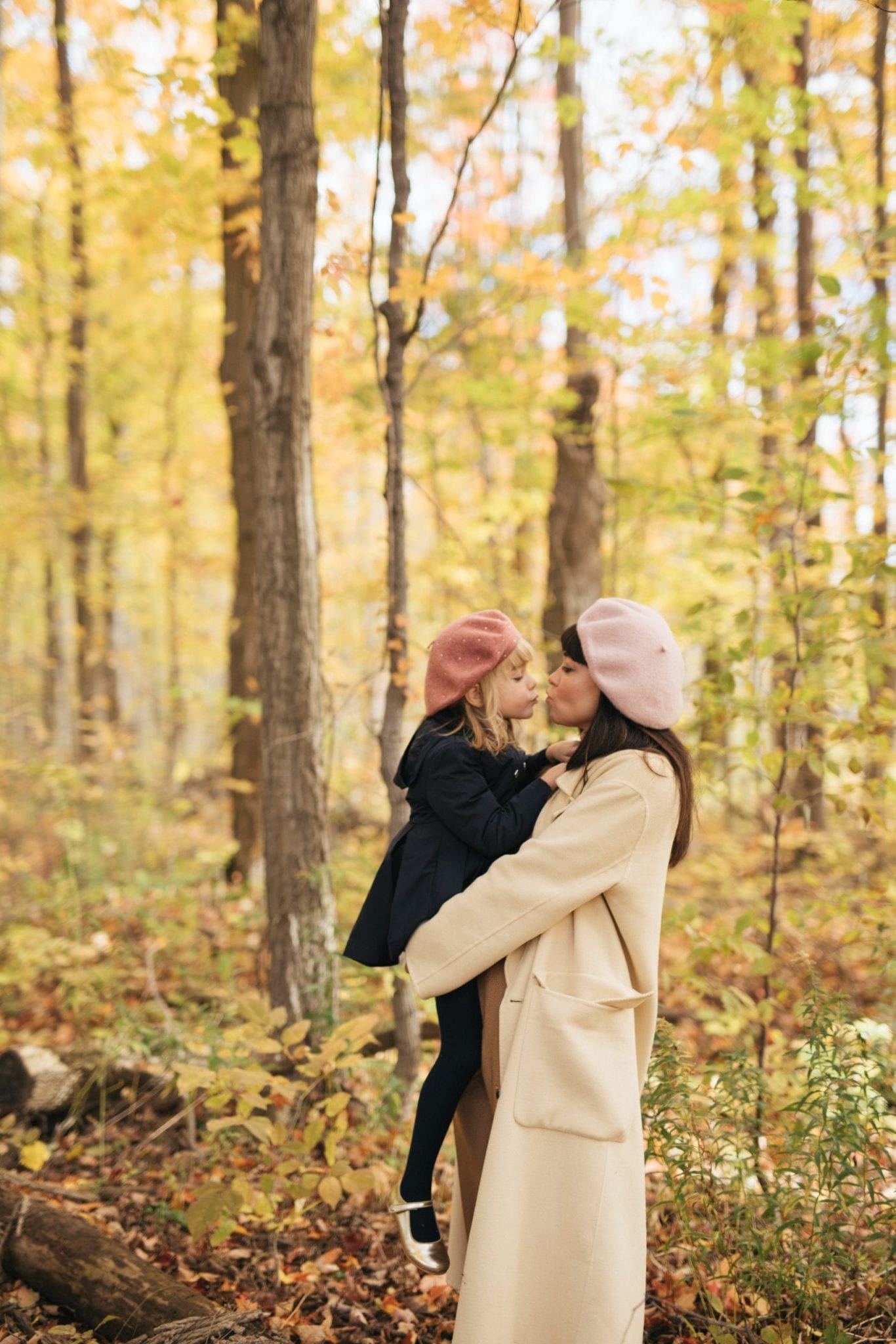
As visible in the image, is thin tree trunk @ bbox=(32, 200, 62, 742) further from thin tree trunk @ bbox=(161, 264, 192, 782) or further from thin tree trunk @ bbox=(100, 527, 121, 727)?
thin tree trunk @ bbox=(161, 264, 192, 782)

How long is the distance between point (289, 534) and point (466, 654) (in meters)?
1.74

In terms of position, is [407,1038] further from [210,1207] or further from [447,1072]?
[447,1072]

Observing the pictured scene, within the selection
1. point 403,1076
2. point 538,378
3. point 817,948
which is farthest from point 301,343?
point 817,948

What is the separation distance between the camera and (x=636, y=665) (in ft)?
7.92

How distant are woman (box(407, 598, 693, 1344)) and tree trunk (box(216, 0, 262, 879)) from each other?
4521 mm

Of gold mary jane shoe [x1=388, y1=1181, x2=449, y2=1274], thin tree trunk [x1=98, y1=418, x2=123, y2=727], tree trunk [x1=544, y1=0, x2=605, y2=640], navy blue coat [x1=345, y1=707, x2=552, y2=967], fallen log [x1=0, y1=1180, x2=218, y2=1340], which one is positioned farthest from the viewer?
thin tree trunk [x1=98, y1=418, x2=123, y2=727]

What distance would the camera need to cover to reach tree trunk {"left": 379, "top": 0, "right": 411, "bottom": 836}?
151 inches

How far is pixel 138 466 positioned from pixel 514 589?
785 cm

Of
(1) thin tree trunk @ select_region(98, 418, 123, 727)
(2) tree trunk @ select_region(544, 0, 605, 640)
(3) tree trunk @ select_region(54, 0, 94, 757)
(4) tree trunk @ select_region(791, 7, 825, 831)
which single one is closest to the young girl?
(4) tree trunk @ select_region(791, 7, 825, 831)

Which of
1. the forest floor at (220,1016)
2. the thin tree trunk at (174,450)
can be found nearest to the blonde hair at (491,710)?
the forest floor at (220,1016)

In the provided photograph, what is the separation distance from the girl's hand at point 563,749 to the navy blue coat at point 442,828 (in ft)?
0.12

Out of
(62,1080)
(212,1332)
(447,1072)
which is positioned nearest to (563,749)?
(447,1072)

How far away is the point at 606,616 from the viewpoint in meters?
2.48

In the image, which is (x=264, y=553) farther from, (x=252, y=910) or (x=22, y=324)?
(x=22, y=324)
